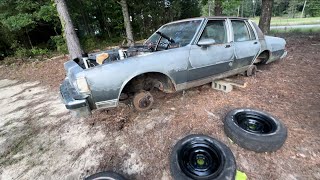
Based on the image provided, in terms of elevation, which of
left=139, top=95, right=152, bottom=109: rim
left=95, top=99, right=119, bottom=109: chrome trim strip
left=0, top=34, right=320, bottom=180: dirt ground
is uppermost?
left=95, top=99, right=119, bottom=109: chrome trim strip

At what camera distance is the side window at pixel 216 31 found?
3180 mm

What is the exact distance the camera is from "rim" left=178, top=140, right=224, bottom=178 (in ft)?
6.13

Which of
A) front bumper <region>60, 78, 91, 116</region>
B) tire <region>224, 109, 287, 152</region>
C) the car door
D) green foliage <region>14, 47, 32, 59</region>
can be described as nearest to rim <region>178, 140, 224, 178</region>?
tire <region>224, 109, 287, 152</region>

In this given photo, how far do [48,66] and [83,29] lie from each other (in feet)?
20.3

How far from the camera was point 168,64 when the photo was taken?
273cm

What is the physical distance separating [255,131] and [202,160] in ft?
3.00

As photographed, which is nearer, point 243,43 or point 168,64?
point 168,64

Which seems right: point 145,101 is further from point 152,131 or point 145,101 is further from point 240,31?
point 240,31

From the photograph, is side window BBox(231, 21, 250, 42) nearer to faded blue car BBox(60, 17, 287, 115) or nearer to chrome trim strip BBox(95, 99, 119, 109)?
faded blue car BBox(60, 17, 287, 115)

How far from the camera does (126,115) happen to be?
126 inches

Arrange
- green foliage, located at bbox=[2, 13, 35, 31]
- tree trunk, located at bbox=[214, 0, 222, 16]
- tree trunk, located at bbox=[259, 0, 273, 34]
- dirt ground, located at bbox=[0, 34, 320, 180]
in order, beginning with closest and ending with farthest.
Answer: dirt ground, located at bbox=[0, 34, 320, 180], green foliage, located at bbox=[2, 13, 35, 31], tree trunk, located at bbox=[259, 0, 273, 34], tree trunk, located at bbox=[214, 0, 222, 16]

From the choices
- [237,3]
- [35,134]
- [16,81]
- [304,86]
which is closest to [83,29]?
[16,81]

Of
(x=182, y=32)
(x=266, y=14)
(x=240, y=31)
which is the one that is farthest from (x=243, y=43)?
(x=266, y=14)

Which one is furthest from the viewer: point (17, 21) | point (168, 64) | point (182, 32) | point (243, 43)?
point (17, 21)
